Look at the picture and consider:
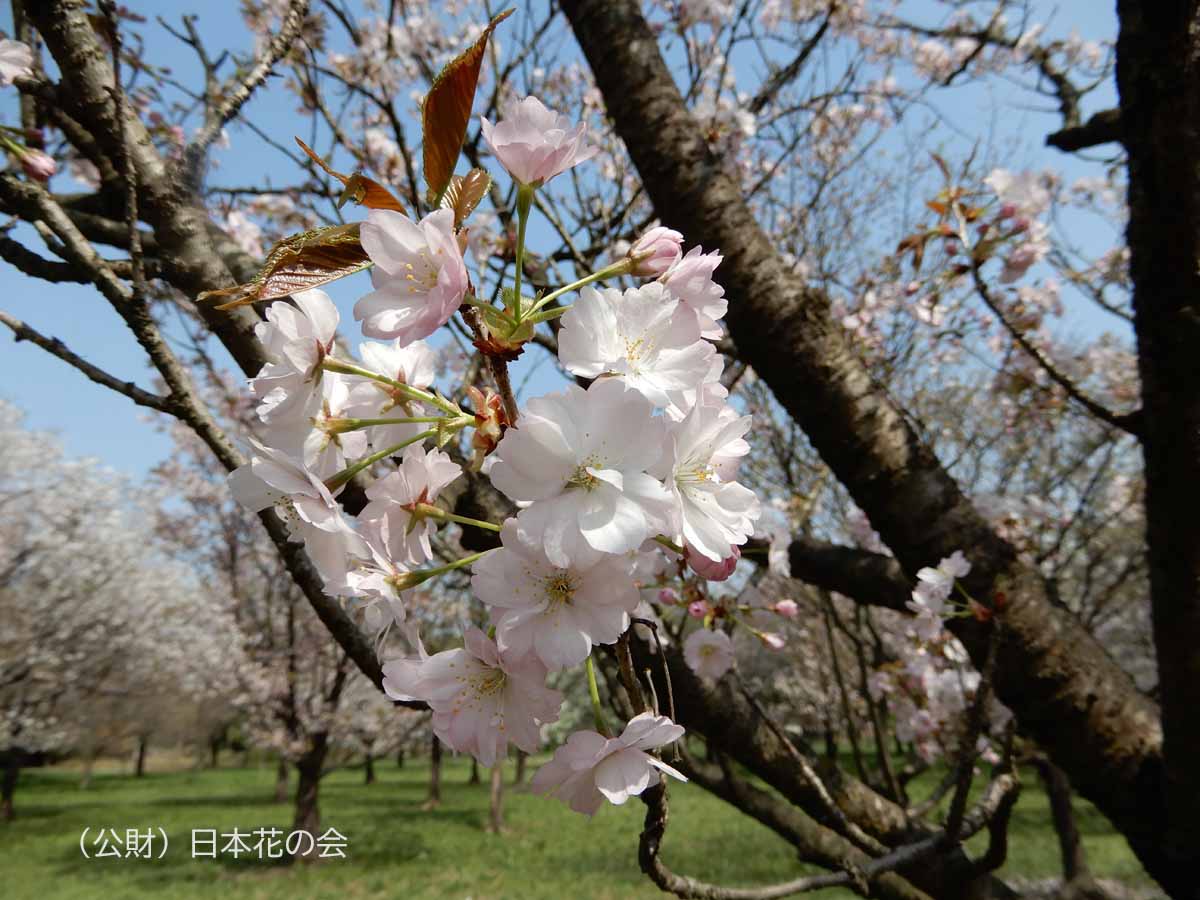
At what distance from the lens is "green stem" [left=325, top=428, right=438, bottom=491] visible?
642mm

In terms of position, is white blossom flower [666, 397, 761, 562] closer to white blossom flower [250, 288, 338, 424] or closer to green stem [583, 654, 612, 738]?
green stem [583, 654, 612, 738]

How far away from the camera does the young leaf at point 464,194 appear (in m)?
0.61

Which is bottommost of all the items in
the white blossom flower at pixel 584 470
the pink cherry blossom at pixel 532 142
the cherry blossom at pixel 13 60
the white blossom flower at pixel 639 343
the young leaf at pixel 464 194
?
the white blossom flower at pixel 584 470

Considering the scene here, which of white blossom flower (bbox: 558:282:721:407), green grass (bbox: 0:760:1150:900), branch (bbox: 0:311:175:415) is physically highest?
branch (bbox: 0:311:175:415)

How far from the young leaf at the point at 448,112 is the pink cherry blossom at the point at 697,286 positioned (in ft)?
0.74

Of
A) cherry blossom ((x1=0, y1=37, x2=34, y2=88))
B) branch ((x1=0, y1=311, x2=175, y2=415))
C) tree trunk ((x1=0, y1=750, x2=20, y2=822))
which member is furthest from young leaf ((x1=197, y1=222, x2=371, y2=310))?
tree trunk ((x1=0, y1=750, x2=20, y2=822))

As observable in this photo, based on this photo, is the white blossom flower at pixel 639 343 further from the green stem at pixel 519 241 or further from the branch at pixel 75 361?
the branch at pixel 75 361

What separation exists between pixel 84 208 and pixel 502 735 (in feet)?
6.62

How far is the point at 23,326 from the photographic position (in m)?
1.19

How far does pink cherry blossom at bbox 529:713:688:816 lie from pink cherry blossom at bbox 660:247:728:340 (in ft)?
1.18

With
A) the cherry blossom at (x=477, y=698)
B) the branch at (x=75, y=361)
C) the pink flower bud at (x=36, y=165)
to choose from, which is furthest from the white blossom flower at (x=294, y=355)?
the pink flower bud at (x=36, y=165)

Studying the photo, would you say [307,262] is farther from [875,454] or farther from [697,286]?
[875,454]

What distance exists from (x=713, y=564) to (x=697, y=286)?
10.3 inches

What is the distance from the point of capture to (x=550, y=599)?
0.60m
